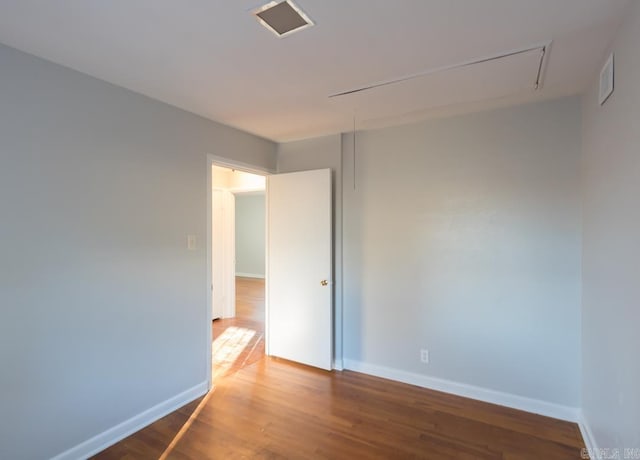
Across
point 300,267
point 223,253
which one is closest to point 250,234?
point 223,253

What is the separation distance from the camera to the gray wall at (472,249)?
98.7 inches

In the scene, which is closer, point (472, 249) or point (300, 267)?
point (472, 249)

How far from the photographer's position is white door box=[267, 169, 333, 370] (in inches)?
133

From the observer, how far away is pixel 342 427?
7.92 ft

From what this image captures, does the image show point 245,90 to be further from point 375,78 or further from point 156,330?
point 156,330

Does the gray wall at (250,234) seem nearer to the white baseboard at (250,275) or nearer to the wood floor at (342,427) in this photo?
the white baseboard at (250,275)

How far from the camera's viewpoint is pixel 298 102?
2547 mm

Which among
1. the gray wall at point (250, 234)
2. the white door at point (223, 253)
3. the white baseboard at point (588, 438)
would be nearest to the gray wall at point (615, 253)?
the white baseboard at point (588, 438)

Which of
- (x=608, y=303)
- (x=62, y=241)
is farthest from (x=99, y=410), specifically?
(x=608, y=303)

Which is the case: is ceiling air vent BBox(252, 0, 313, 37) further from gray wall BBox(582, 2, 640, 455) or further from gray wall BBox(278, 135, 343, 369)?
gray wall BBox(278, 135, 343, 369)

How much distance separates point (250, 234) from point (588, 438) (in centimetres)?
877

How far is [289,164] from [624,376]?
317 cm

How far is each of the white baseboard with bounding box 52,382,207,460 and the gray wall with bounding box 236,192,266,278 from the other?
6.88m

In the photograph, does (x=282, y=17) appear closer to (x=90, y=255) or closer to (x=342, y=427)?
(x=90, y=255)
